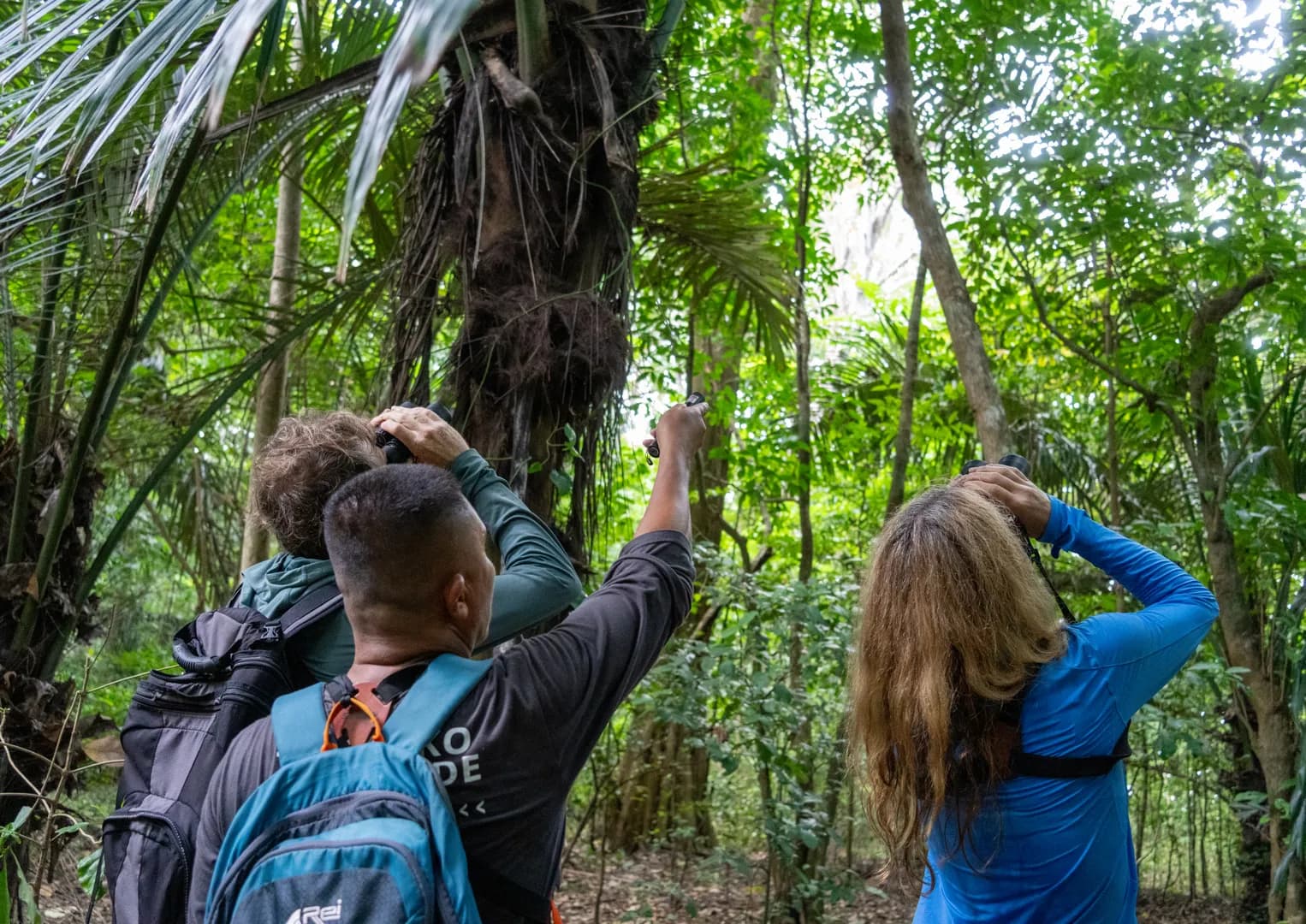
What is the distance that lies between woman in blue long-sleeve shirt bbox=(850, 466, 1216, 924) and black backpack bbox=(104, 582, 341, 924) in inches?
37.1

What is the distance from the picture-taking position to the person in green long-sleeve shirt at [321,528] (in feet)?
5.46

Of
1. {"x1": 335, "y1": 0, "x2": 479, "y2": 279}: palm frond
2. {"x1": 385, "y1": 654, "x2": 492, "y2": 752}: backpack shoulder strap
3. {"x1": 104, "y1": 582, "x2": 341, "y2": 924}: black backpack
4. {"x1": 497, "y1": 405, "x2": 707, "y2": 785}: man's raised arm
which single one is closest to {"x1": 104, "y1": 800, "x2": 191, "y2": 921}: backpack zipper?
{"x1": 104, "y1": 582, "x2": 341, "y2": 924}: black backpack

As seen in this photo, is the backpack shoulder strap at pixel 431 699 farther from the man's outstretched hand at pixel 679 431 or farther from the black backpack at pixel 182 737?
the man's outstretched hand at pixel 679 431

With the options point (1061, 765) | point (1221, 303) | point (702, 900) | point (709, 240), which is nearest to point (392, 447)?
point (1061, 765)

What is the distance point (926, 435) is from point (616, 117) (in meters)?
5.49

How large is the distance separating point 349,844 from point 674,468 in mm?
770

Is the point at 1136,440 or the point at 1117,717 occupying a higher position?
the point at 1136,440

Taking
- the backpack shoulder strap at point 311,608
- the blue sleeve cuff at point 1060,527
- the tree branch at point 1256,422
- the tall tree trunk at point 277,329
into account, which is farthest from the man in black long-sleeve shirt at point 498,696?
the tree branch at point 1256,422

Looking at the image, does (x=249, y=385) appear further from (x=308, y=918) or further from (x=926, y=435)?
(x=308, y=918)

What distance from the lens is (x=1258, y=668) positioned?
562cm

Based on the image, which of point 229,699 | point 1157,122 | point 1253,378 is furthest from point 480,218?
point 1253,378

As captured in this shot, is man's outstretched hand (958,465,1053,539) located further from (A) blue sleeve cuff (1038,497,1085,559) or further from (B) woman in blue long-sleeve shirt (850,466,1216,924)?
(B) woman in blue long-sleeve shirt (850,466,1216,924)

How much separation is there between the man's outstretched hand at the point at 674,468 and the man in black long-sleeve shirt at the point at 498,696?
3.9 inches

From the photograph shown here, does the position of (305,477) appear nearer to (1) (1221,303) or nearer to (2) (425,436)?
(2) (425,436)
